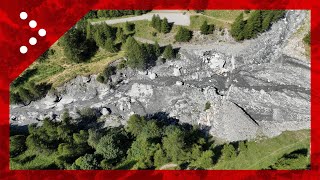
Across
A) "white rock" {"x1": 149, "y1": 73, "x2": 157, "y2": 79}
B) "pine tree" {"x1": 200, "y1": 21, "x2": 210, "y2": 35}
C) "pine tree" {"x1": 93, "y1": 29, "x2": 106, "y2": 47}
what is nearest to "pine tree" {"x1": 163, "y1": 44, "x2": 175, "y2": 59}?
"white rock" {"x1": 149, "y1": 73, "x2": 157, "y2": 79}

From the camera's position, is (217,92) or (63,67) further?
(63,67)

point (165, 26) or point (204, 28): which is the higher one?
point (165, 26)

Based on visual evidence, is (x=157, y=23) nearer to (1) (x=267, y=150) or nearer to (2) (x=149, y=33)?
(2) (x=149, y=33)


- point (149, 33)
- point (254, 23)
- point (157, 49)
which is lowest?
point (157, 49)

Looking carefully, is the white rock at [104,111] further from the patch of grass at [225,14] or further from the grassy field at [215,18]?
the patch of grass at [225,14]

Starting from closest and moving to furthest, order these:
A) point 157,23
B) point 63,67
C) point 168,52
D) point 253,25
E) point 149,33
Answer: point 253,25
point 168,52
point 157,23
point 63,67
point 149,33

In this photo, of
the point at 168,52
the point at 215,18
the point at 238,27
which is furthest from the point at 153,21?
the point at 238,27

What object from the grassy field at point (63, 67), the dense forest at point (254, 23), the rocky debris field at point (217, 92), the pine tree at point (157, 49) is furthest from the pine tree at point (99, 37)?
the dense forest at point (254, 23)
